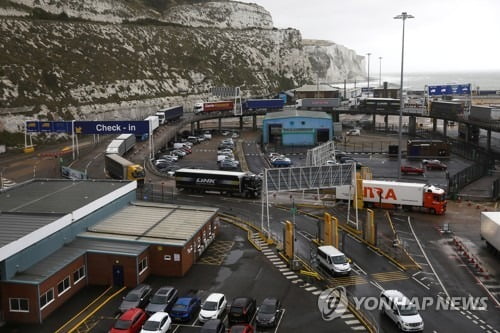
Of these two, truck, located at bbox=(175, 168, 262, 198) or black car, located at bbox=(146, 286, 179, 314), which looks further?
truck, located at bbox=(175, 168, 262, 198)

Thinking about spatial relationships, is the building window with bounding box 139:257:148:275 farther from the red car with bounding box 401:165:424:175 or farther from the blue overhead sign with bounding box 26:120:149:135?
the red car with bounding box 401:165:424:175

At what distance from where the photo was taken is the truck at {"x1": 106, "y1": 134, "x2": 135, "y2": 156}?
6050 cm

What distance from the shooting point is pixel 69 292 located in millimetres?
25922

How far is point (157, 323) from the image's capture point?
2138cm

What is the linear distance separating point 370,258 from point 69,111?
2654 inches

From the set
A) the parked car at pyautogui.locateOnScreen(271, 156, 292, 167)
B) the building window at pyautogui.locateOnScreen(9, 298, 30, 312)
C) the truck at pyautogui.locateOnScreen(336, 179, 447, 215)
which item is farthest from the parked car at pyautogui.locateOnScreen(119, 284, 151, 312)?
the parked car at pyautogui.locateOnScreen(271, 156, 292, 167)

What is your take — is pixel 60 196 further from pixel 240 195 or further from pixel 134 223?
pixel 240 195

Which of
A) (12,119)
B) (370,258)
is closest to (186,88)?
(12,119)

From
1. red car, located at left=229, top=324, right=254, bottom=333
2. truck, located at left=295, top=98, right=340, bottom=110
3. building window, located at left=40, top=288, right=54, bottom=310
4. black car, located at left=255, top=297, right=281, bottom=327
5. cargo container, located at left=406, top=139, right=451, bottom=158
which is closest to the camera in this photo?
red car, located at left=229, top=324, right=254, bottom=333

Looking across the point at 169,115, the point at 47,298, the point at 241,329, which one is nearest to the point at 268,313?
the point at 241,329

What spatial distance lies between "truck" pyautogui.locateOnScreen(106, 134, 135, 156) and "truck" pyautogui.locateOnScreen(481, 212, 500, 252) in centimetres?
4228

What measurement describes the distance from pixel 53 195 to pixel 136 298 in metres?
13.4

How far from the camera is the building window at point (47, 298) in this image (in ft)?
77.9

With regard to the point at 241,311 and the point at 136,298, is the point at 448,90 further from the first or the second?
the point at 136,298
